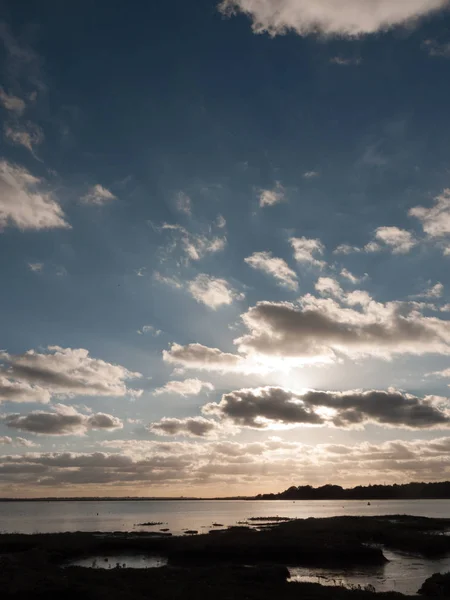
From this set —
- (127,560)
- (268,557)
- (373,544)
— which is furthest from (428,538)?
(127,560)

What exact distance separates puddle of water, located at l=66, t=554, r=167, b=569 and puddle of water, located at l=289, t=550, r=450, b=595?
1787 cm

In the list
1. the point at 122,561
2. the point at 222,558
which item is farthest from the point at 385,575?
the point at 122,561

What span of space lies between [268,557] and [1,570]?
32.9 m

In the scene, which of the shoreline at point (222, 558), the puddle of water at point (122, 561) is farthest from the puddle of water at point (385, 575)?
the puddle of water at point (122, 561)

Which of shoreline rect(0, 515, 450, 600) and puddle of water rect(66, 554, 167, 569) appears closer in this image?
shoreline rect(0, 515, 450, 600)

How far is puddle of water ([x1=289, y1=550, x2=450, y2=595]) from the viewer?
48.8m

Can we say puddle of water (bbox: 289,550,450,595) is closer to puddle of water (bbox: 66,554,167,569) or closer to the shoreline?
the shoreline

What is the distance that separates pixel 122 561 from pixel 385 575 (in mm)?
33087

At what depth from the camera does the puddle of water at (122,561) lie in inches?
2390

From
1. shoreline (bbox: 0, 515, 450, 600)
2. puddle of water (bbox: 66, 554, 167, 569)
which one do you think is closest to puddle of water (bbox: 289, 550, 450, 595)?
shoreline (bbox: 0, 515, 450, 600)

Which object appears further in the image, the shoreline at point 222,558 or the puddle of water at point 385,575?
the puddle of water at point 385,575

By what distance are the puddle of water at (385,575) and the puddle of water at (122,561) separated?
58.6ft

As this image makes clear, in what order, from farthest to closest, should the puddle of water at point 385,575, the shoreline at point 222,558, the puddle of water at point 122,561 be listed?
the puddle of water at point 122,561, the puddle of water at point 385,575, the shoreline at point 222,558

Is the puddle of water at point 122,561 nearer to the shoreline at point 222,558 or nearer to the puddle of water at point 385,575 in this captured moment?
the shoreline at point 222,558
